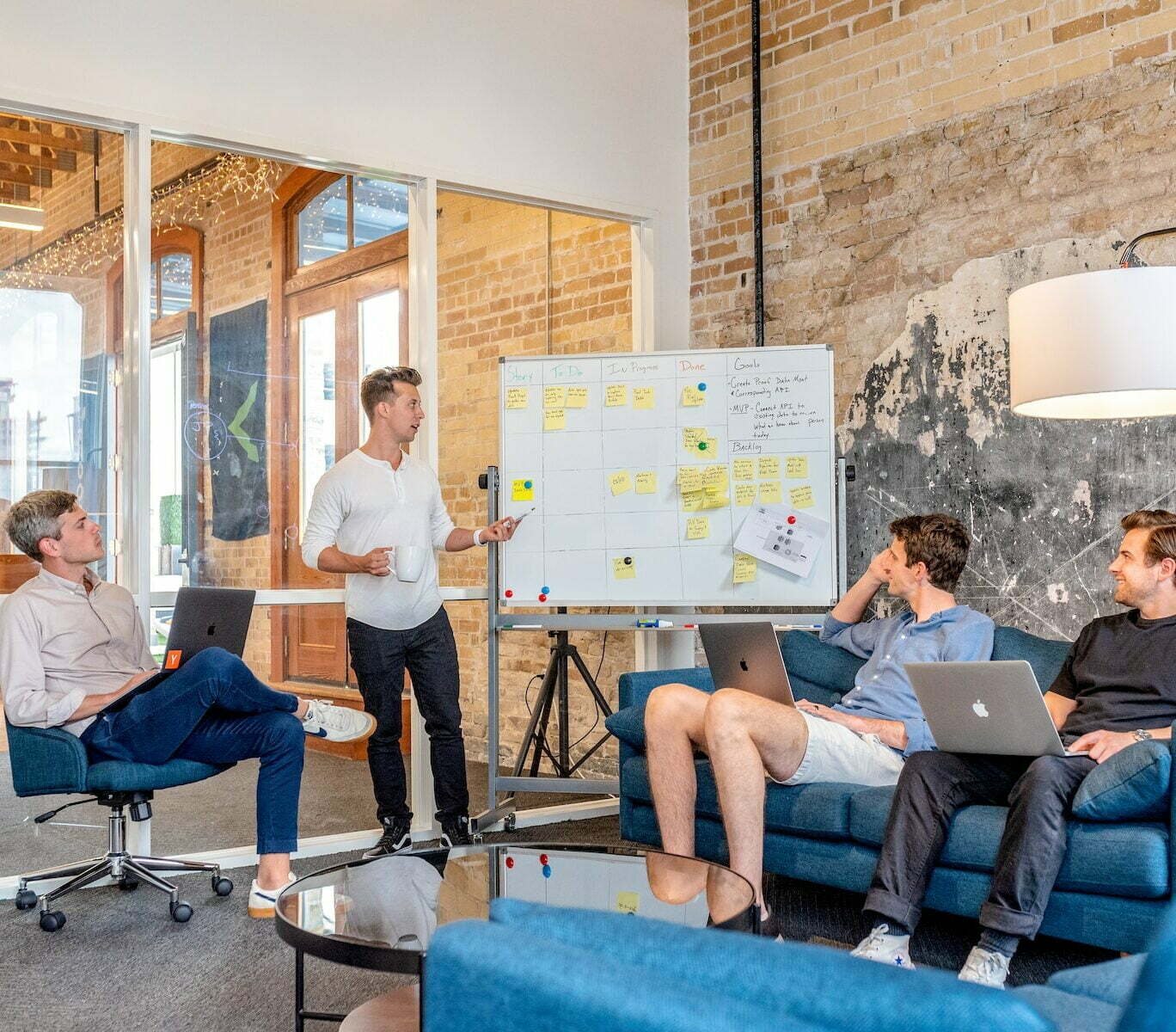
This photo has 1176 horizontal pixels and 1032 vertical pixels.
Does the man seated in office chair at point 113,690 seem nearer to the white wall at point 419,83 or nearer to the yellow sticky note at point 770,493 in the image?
the white wall at point 419,83

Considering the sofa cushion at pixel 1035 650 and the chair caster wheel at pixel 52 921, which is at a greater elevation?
the sofa cushion at pixel 1035 650

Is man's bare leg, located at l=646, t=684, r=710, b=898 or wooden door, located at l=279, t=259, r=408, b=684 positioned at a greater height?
wooden door, located at l=279, t=259, r=408, b=684

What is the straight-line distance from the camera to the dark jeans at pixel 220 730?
3.61 meters

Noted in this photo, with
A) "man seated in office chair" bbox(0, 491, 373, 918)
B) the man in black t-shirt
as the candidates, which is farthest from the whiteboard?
the man in black t-shirt

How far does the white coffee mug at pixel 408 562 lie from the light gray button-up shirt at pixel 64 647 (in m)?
0.85

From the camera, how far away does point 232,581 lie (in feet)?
14.7

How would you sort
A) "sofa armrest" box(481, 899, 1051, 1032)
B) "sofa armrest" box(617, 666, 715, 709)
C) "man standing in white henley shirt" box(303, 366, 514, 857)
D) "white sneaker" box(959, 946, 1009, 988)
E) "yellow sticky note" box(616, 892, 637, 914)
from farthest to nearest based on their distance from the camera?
"man standing in white henley shirt" box(303, 366, 514, 857) < "sofa armrest" box(617, 666, 715, 709) < "white sneaker" box(959, 946, 1009, 988) < "yellow sticky note" box(616, 892, 637, 914) < "sofa armrest" box(481, 899, 1051, 1032)

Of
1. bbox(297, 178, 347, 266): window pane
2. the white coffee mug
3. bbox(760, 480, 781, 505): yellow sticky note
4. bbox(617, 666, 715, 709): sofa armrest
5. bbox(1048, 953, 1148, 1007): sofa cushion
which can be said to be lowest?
bbox(1048, 953, 1148, 1007): sofa cushion

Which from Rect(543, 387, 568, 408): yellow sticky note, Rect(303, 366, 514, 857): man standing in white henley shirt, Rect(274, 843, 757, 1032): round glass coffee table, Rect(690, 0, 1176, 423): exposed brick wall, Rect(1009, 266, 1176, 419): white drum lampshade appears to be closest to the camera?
Rect(274, 843, 757, 1032): round glass coffee table

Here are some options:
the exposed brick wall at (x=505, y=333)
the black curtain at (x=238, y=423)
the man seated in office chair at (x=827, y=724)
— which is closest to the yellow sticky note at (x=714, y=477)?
the man seated in office chair at (x=827, y=724)

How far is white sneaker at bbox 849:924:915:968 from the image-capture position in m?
2.91

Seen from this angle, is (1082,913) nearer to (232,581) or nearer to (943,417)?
(943,417)

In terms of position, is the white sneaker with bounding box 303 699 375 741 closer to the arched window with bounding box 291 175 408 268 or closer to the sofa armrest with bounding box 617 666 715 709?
the sofa armrest with bounding box 617 666 715 709

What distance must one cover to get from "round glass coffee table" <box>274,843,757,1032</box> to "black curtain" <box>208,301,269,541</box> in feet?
6.54
